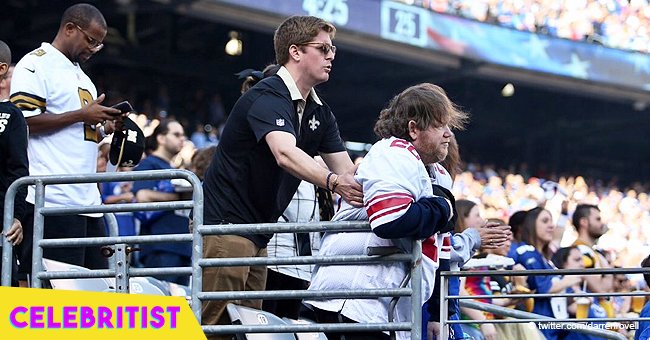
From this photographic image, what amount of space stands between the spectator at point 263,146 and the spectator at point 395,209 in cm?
38

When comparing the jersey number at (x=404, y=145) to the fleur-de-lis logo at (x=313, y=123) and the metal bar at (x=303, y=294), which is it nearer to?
the metal bar at (x=303, y=294)

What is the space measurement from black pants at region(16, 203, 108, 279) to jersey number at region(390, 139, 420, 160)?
1.90 metres

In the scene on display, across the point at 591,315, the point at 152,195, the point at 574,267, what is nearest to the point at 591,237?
the point at 574,267

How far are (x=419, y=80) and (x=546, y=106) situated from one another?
464cm

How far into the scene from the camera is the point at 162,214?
8.07 meters

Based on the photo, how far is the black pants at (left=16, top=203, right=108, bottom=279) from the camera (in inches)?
223

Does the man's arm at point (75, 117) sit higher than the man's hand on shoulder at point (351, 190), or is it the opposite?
the man's arm at point (75, 117)

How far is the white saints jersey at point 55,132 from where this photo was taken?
5945mm

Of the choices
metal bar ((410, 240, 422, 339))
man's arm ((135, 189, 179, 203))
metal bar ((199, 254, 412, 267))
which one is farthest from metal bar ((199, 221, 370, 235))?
man's arm ((135, 189, 179, 203))

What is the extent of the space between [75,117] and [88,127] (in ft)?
0.68

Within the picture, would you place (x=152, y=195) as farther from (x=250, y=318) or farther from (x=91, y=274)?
(x=250, y=318)

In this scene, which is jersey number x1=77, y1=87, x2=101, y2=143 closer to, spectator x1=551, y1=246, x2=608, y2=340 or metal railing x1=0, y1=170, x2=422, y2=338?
metal railing x1=0, y1=170, x2=422, y2=338

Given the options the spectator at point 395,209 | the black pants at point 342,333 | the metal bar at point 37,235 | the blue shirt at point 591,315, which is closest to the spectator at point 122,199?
the metal bar at point 37,235

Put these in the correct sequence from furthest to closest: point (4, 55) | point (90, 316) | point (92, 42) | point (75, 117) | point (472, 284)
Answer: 1. point (472, 284)
2. point (92, 42)
3. point (75, 117)
4. point (4, 55)
5. point (90, 316)
